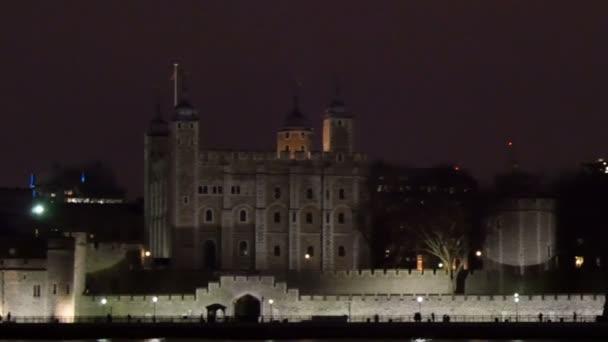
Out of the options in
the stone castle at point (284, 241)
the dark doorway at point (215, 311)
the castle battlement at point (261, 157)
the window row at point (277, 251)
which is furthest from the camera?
the window row at point (277, 251)

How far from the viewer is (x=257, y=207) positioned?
115500mm

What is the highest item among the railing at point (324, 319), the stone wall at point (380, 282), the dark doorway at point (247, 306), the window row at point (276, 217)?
the window row at point (276, 217)

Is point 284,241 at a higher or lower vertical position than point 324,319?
higher

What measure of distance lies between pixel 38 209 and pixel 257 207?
16.6 m

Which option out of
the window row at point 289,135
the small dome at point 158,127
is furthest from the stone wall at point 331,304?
the small dome at point 158,127

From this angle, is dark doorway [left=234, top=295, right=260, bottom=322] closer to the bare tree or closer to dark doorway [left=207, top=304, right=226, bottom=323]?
dark doorway [left=207, top=304, right=226, bottom=323]

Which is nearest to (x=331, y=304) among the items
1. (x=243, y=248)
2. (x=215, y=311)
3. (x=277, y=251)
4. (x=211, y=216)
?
(x=215, y=311)

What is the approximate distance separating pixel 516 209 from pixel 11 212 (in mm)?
32148

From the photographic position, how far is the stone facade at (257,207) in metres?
115

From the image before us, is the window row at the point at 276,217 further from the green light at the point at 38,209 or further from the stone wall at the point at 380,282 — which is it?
the green light at the point at 38,209

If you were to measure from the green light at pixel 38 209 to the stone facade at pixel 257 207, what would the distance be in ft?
36.4

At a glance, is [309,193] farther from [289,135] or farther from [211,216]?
[289,135]

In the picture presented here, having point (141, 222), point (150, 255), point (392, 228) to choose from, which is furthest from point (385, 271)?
point (141, 222)

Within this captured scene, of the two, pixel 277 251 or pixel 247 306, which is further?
pixel 277 251
